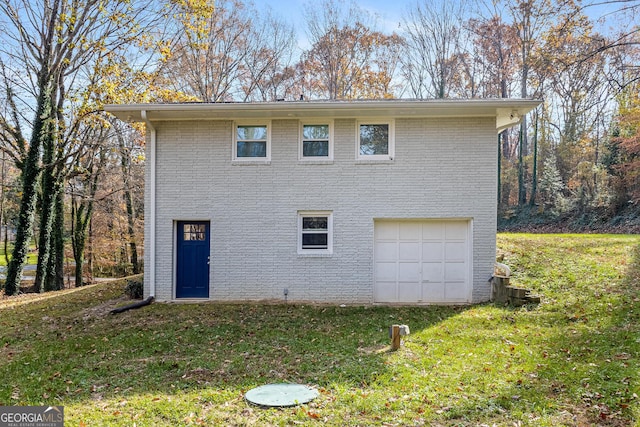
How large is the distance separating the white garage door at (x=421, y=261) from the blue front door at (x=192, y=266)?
4.46 m

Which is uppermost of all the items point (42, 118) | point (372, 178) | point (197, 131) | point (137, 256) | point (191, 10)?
point (191, 10)

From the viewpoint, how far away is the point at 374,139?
1071 cm

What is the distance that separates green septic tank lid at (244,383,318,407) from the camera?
4.78 metres

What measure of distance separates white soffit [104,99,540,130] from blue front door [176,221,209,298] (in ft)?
9.35

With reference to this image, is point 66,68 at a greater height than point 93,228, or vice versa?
point 66,68

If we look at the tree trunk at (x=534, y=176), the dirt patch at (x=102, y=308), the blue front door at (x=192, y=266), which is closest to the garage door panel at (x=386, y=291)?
the blue front door at (x=192, y=266)

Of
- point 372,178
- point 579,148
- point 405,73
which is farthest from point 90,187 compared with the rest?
point 579,148

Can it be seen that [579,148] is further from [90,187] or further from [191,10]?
[90,187]

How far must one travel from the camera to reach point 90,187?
19828 millimetres

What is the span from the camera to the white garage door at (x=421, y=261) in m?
10.6

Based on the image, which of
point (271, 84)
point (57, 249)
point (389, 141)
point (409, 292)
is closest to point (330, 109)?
point (389, 141)

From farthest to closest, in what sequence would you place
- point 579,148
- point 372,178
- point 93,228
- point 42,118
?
point 579,148
point 93,228
point 42,118
point 372,178

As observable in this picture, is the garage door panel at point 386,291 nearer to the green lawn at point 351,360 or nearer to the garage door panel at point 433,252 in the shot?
the green lawn at point 351,360

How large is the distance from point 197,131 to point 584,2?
31.2 ft
